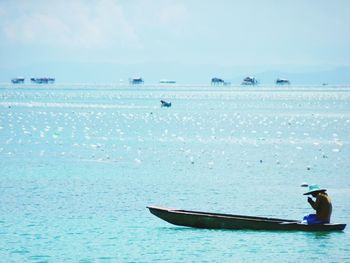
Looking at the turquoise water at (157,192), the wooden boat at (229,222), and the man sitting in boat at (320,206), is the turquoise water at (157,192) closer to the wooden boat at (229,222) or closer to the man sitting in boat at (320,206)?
the wooden boat at (229,222)

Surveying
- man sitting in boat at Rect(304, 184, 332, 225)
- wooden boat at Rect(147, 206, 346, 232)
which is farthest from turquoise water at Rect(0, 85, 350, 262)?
man sitting in boat at Rect(304, 184, 332, 225)

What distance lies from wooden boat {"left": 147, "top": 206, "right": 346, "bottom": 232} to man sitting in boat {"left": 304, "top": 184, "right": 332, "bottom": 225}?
19 centimetres

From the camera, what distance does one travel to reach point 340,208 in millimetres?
32156

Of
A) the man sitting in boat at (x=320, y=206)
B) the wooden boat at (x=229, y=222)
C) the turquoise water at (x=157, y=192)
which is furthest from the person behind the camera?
the wooden boat at (x=229, y=222)

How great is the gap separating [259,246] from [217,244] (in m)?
1.26

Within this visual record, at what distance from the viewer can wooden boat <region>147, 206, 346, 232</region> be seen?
27.1m

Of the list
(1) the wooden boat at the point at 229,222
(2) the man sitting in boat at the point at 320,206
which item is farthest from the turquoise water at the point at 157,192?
(2) the man sitting in boat at the point at 320,206

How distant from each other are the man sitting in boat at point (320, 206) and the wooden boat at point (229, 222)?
0.19m

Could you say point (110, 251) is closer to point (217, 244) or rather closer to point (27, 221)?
point (217, 244)

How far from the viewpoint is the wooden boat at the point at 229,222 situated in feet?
89.0

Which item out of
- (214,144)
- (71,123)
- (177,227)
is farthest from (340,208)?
(71,123)

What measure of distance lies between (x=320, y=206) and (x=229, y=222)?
9.48 ft

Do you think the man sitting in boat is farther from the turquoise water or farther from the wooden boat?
the turquoise water

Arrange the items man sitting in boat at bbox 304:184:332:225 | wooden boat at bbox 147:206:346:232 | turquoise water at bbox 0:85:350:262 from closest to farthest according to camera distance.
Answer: turquoise water at bbox 0:85:350:262, man sitting in boat at bbox 304:184:332:225, wooden boat at bbox 147:206:346:232
